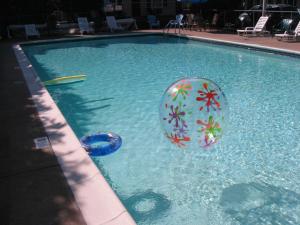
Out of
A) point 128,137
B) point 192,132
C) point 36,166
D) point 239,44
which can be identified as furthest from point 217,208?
point 239,44

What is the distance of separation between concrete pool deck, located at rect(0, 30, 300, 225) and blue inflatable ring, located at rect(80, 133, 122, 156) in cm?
58

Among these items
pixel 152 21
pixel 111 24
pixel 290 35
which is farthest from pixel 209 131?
pixel 152 21

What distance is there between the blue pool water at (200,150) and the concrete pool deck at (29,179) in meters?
0.87

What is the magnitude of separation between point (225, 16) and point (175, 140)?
16.6 meters

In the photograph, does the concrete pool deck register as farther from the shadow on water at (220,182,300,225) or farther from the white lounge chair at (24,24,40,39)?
the white lounge chair at (24,24,40,39)

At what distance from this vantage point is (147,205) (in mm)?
3727

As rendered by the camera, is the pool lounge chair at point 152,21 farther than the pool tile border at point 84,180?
Yes

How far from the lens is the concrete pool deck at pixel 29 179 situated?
2765 millimetres

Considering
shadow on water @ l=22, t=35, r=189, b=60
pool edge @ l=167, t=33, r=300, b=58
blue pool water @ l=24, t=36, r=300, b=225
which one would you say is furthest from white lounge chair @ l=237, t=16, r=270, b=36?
blue pool water @ l=24, t=36, r=300, b=225

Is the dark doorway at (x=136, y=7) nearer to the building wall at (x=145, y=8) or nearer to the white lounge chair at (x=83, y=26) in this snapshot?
the building wall at (x=145, y=8)

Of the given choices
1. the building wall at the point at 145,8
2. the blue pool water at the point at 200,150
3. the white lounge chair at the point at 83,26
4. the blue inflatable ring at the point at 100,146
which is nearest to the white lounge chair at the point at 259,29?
the blue pool water at the point at 200,150

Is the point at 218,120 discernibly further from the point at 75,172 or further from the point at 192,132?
the point at 75,172

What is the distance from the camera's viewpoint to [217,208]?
11.9ft

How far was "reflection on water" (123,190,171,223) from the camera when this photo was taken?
11.6 ft
